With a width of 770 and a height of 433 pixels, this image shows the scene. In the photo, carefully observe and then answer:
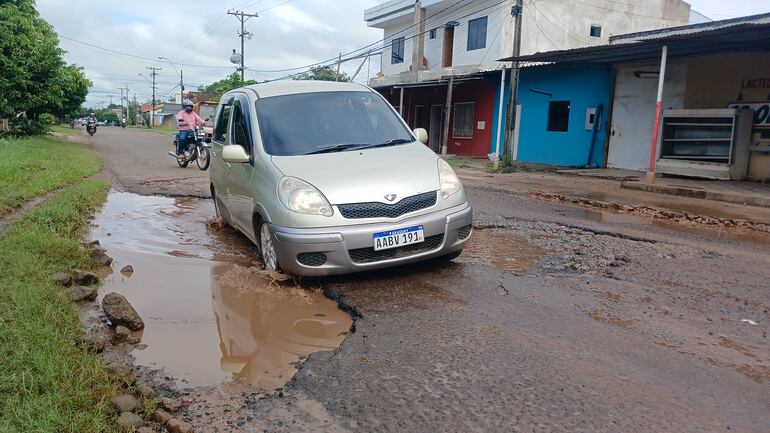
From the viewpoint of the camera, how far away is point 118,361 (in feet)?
10.2

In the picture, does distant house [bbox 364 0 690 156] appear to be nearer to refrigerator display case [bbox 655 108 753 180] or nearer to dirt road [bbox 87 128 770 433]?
refrigerator display case [bbox 655 108 753 180]

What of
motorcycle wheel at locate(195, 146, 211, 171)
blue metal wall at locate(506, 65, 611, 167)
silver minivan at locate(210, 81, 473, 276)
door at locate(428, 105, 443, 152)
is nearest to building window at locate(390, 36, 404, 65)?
door at locate(428, 105, 443, 152)

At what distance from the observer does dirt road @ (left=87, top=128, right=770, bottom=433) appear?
2557 mm

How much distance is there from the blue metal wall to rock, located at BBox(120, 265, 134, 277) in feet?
49.0

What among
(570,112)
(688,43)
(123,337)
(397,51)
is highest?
(397,51)

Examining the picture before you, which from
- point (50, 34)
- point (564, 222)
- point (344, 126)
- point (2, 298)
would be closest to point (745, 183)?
point (564, 222)

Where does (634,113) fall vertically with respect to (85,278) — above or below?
above

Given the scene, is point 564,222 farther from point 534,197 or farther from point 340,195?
point 340,195

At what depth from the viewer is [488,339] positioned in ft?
11.0

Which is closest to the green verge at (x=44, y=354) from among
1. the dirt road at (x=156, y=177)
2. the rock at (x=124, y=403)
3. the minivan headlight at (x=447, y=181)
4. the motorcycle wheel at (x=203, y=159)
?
the rock at (x=124, y=403)

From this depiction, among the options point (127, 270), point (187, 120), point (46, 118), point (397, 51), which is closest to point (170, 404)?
point (127, 270)

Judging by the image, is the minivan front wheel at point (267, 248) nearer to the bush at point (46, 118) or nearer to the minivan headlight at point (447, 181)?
the minivan headlight at point (447, 181)

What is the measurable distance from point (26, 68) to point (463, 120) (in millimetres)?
15783

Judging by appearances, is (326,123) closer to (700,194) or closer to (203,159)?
(700,194)
